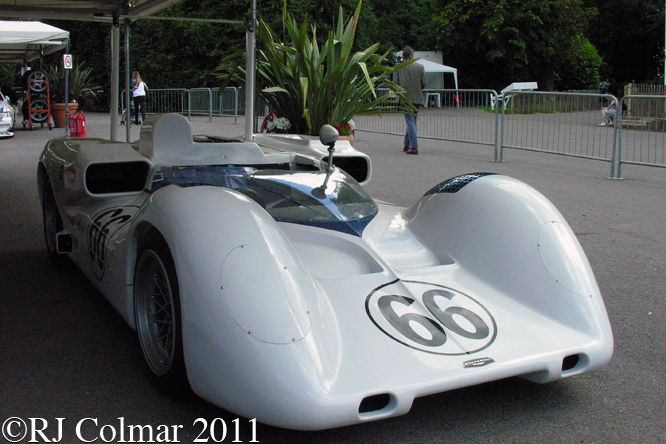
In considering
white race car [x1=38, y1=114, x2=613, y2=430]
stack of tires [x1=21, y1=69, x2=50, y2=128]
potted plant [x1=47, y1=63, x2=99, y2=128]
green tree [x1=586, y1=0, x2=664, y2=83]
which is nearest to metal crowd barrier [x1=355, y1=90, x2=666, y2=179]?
white race car [x1=38, y1=114, x2=613, y2=430]

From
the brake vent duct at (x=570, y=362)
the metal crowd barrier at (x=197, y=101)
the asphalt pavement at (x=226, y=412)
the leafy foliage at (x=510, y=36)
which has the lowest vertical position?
the asphalt pavement at (x=226, y=412)

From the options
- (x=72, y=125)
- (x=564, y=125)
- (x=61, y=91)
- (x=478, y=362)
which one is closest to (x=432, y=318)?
(x=478, y=362)

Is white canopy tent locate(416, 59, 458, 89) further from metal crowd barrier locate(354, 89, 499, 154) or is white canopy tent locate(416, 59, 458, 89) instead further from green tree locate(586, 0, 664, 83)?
metal crowd barrier locate(354, 89, 499, 154)

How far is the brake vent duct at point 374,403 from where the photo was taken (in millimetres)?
2379

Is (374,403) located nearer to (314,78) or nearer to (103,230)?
(103,230)

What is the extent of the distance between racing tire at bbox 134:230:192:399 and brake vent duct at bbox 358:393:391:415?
2.29ft

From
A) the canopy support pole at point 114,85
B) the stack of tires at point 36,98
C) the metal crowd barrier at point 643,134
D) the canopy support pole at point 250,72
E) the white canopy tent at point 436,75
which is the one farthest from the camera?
the white canopy tent at point 436,75

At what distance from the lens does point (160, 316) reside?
9.34 ft

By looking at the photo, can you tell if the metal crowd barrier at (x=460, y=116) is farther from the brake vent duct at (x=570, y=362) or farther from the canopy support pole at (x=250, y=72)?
the brake vent duct at (x=570, y=362)

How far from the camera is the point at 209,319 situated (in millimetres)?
2312

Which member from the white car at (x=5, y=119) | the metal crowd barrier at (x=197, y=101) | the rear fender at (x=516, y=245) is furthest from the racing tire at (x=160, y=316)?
the metal crowd barrier at (x=197, y=101)

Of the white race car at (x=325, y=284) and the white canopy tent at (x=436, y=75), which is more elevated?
the white canopy tent at (x=436, y=75)

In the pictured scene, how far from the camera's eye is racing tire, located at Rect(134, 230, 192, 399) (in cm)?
258

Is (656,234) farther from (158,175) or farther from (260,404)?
(260,404)
